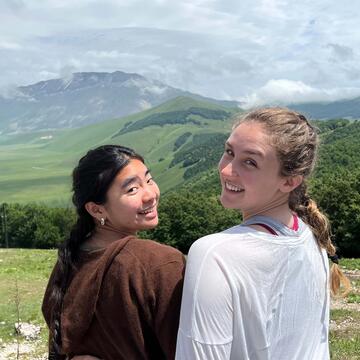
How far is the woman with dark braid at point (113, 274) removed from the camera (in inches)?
90.5

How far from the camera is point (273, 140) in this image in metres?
2.21

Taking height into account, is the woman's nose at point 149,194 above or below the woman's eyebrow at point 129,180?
below

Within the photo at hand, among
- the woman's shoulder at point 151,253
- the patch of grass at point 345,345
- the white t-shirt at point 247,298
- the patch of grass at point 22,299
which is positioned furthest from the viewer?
the patch of grass at point 22,299

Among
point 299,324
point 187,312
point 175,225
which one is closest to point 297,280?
point 299,324

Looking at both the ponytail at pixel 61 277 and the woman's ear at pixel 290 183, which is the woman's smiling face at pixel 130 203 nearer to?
the ponytail at pixel 61 277

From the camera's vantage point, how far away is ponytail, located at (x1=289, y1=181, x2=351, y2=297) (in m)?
2.50

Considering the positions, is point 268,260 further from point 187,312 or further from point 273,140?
point 273,140

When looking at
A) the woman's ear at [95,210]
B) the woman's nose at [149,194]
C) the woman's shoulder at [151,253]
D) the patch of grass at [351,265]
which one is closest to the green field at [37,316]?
the patch of grass at [351,265]

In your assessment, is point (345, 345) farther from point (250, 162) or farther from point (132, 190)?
point (250, 162)

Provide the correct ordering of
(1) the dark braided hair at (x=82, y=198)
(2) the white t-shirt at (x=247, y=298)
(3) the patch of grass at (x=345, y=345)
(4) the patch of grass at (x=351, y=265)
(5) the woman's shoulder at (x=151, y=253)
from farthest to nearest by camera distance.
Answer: (4) the patch of grass at (x=351, y=265), (3) the patch of grass at (x=345, y=345), (1) the dark braided hair at (x=82, y=198), (5) the woman's shoulder at (x=151, y=253), (2) the white t-shirt at (x=247, y=298)

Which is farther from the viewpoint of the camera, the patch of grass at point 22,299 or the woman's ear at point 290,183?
the patch of grass at point 22,299

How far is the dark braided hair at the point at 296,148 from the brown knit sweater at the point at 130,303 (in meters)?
0.69

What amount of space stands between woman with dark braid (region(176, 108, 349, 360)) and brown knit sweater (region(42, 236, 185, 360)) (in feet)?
1.07

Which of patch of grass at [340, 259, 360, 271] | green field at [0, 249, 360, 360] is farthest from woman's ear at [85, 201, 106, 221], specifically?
patch of grass at [340, 259, 360, 271]
